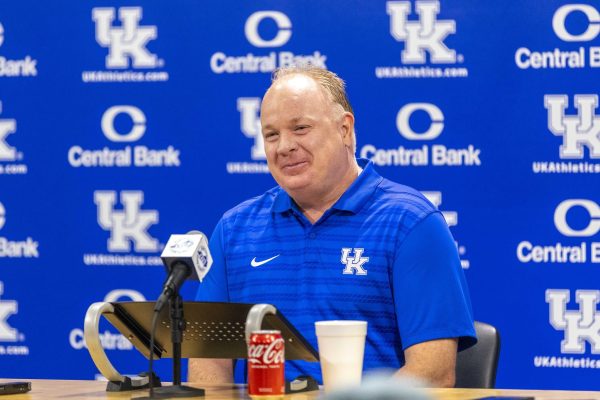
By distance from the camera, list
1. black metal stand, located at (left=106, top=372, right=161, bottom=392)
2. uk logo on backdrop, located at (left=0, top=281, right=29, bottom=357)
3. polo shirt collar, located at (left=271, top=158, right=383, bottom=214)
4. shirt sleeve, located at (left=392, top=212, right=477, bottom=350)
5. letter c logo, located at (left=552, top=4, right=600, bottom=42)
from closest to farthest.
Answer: black metal stand, located at (left=106, top=372, right=161, bottom=392), shirt sleeve, located at (left=392, top=212, right=477, bottom=350), polo shirt collar, located at (left=271, top=158, right=383, bottom=214), letter c logo, located at (left=552, top=4, right=600, bottom=42), uk logo on backdrop, located at (left=0, top=281, right=29, bottom=357)

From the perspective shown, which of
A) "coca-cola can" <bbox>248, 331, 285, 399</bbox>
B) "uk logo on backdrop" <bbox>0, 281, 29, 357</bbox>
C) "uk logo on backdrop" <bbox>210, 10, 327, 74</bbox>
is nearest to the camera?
"coca-cola can" <bbox>248, 331, 285, 399</bbox>

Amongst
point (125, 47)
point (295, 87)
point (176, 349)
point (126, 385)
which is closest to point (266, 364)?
point (176, 349)

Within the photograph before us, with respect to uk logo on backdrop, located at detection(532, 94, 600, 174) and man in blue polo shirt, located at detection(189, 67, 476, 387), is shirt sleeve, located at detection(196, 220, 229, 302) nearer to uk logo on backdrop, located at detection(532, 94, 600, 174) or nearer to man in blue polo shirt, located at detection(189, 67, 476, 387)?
man in blue polo shirt, located at detection(189, 67, 476, 387)

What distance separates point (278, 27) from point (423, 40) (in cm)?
63

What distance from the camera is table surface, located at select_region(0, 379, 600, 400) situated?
2229 mm

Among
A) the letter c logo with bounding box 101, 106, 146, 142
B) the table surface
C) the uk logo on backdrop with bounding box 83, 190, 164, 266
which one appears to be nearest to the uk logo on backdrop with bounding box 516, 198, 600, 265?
the uk logo on backdrop with bounding box 83, 190, 164, 266

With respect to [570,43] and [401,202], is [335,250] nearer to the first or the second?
[401,202]

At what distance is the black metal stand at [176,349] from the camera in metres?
2.28

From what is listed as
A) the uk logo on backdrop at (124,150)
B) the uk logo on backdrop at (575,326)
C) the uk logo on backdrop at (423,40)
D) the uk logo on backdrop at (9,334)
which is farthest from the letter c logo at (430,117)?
the uk logo on backdrop at (9,334)

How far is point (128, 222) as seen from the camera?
4672mm

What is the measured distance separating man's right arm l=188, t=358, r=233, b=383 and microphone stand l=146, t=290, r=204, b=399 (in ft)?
1.90

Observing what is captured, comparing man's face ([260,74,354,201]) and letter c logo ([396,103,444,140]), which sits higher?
letter c logo ([396,103,444,140])

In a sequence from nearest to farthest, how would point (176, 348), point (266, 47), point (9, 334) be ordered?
1. point (176, 348)
2. point (266, 47)
3. point (9, 334)

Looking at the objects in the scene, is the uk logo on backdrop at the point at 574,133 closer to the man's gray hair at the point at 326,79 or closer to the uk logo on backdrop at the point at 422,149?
the uk logo on backdrop at the point at 422,149
